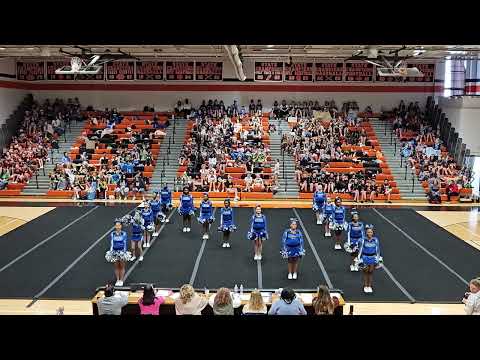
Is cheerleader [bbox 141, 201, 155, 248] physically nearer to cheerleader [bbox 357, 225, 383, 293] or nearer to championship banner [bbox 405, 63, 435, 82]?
cheerleader [bbox 357, 225, 383, 293]

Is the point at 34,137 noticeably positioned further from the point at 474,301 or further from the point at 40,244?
the point at 474,301

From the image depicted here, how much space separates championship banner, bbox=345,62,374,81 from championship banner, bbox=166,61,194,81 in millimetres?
11018

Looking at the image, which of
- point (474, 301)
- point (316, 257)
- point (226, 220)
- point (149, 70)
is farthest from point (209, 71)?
point (474, 301)

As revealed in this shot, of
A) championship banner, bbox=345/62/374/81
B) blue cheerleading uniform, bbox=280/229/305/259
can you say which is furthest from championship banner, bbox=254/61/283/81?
blue cheerleading uniform, bbox=280/229/305/259

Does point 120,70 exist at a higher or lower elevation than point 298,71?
higher

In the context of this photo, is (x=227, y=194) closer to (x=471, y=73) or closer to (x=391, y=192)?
(x=391, y=192)

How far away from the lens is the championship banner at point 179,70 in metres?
32.7

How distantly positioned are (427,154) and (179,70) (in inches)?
686

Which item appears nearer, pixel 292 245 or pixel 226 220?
pixel 292 245

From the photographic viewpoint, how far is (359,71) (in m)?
32.5

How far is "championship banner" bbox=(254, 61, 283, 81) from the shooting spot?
32.3 m

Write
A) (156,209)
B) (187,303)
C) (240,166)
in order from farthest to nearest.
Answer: (240,166)
(156,209)
(187,303)
